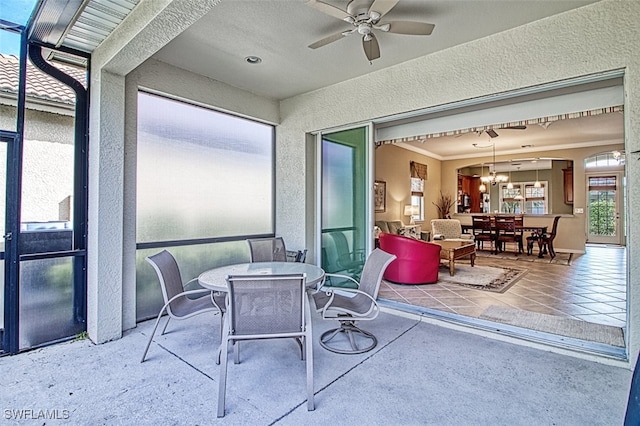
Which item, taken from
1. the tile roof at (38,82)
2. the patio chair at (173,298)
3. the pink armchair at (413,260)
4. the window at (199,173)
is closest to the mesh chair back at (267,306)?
the patio chair at (173,298)

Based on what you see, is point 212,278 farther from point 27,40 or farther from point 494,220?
point 494,220

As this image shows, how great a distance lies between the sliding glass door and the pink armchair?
963mm

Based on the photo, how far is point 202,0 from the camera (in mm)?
2109

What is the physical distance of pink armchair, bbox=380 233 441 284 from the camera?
201 inches

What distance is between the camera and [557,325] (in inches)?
133

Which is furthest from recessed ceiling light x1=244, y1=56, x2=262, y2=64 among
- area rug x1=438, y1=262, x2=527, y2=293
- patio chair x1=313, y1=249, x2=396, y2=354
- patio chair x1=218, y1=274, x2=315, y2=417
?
area rug x1=438, y1=262, x2=527, y2=293

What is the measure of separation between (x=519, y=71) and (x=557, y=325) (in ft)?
8.44

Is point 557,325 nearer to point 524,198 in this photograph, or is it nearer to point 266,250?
point 266,250

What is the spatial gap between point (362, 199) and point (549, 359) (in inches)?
101

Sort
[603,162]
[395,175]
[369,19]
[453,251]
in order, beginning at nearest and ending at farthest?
[369,19] < [453,251] < [395,175] < [603,162]

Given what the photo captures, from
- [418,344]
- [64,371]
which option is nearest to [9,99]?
[64,371]

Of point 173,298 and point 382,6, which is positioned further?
point 173,298

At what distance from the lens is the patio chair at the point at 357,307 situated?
2785 millimetres

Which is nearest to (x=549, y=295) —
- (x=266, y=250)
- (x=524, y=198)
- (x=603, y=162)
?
(x=266, y=250)
